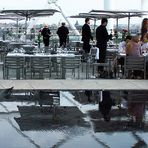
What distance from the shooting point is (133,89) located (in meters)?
12.8

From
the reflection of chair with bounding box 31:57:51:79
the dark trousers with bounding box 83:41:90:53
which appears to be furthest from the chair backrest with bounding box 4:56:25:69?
the dark trousers with bounding box 83:41:90:53

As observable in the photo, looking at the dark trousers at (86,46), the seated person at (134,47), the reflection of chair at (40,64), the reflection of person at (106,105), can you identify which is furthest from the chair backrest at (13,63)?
the dark trousers at (86,46)

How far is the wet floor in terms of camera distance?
7.07m

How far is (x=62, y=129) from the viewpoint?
26.3 ft

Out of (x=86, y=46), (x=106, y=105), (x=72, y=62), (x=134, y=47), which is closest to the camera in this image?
(x=106, y=105)

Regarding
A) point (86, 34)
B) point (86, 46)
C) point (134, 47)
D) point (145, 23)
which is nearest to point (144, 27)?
point (145, 23)

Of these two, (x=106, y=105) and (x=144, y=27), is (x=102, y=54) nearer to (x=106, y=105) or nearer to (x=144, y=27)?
(x=144, y=27)

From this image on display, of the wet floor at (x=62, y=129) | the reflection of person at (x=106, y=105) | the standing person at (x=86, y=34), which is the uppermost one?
the standing person at (x=86, y=34)

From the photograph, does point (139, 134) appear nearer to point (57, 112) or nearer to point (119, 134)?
point (119, 134)

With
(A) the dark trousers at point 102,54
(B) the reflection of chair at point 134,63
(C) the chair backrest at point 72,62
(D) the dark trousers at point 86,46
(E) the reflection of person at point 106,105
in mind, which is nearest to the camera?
(E) the reflection of person at point 106,105

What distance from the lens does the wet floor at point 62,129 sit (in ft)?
23.2

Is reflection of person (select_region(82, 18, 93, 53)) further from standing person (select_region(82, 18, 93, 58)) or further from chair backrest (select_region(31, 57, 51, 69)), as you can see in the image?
chair backrest (select_region(31, 57, 51, 69))

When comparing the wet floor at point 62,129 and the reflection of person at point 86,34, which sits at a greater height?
the reflection of person at point 86,34

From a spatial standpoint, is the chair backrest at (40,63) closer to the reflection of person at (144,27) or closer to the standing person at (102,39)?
the standing person at (102,39)
